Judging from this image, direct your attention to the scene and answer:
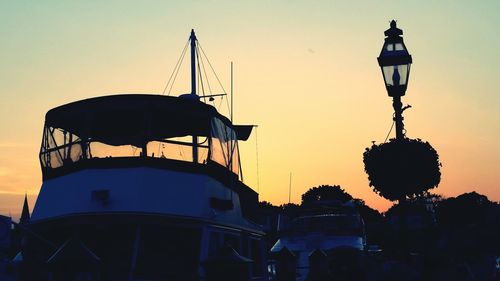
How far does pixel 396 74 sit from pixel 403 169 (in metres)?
2.01

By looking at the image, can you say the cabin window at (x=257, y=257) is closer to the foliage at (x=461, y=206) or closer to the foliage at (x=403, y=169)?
the foliage at (x=403, y=169)

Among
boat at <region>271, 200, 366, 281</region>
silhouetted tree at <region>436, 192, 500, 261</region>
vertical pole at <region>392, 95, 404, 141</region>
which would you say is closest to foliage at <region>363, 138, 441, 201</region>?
vertical pole at <region>392, 95, 404, 141</region>

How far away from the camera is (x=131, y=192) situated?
13.9m

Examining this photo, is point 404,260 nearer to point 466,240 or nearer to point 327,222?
point 466,240

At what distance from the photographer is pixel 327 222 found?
3038cm

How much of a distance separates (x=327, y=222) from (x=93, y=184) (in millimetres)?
17968

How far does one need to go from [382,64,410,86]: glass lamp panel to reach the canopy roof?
5.99 m

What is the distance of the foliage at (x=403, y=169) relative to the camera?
11.5 meters

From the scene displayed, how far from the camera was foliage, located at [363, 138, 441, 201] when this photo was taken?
11.5 metres

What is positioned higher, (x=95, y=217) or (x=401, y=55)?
(x=401, y=55)

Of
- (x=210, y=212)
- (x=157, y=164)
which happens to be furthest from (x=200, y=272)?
(x=157, y=164)

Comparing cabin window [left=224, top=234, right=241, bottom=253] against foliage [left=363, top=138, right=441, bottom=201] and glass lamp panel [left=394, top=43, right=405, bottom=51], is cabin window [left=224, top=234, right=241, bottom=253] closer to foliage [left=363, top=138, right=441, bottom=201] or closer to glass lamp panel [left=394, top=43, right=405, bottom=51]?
foliage [left=363, top=138, right=441, bottom=201]

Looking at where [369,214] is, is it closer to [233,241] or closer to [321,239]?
[321,239]

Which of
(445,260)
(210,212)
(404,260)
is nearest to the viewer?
(404,260)
